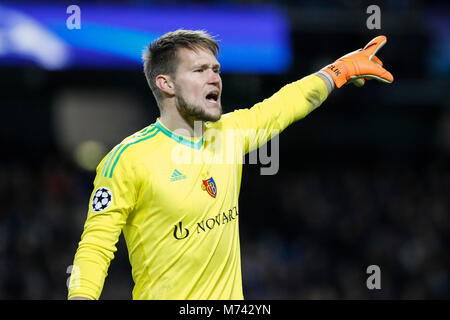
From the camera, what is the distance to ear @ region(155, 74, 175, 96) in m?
3.86

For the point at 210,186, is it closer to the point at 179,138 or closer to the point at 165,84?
the point at 179,138

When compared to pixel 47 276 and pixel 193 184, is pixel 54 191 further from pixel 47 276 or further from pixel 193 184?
pixel 193 184

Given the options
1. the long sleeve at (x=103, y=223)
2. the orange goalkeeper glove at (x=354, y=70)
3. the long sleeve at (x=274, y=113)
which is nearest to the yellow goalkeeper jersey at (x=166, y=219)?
the long sleeve at (x=103, y=223)

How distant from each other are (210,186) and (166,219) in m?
0.35

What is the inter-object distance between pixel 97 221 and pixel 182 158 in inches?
26.0

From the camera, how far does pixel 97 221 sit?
3.37m

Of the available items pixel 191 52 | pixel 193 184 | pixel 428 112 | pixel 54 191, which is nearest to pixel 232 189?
pixel 193 184

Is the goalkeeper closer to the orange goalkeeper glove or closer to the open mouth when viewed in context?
the open mouth

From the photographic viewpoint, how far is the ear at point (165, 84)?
3.86m

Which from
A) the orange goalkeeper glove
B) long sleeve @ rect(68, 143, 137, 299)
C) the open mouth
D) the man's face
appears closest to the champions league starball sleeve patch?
long sleeve @ rect(68, 143, 137, 299)

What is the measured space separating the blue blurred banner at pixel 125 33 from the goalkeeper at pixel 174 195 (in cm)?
811

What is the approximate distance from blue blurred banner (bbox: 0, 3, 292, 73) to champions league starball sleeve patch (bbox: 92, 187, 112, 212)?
28.5 feet

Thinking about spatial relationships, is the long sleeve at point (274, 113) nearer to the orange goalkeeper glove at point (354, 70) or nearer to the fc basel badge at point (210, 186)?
the orange goalkeeper glove at point (354, 70)
